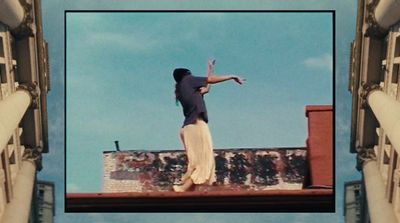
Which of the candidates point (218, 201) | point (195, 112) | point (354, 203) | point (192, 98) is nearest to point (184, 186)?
point (218, 201)

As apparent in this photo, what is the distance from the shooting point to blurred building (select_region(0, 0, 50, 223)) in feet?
124

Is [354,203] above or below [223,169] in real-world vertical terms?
below

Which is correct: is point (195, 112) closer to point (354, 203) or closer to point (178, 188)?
point (178, 188)

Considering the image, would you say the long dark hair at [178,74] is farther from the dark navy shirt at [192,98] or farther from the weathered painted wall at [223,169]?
the weathered painted wall at [223,169]

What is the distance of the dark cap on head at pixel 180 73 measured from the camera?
41.5m

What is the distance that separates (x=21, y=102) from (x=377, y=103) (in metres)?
18.8

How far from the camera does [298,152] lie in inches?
1646

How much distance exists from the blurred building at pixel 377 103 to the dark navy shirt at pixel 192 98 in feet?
30.0

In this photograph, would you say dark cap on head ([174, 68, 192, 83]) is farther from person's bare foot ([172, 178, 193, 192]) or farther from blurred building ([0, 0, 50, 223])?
blurred building ([0, 0, 50, 223])

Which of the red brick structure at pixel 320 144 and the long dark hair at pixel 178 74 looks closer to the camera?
the red brick structure at pixel 320 144

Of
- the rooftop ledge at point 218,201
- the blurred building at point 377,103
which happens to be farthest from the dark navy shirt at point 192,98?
the blurred building at point 377,103

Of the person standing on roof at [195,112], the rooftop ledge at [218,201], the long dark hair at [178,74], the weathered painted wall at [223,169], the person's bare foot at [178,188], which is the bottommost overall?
the rooftop ledge at [218,201]

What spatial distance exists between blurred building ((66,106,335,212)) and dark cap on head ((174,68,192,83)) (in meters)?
3.95

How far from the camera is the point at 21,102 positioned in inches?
1572
